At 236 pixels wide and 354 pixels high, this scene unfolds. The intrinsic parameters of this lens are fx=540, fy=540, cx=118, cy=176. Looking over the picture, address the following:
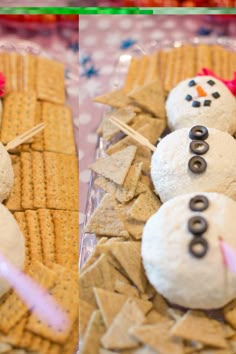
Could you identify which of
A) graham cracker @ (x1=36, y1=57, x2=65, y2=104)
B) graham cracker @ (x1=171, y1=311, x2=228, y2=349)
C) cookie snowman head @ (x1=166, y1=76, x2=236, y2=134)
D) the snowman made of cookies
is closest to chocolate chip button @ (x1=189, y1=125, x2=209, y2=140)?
the snowman made of cookies

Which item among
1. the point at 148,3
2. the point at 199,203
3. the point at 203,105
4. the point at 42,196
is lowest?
the point at 42,196

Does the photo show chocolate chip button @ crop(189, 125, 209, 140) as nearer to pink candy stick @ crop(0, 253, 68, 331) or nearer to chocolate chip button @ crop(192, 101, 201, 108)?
chocolate chip button @ crop(192, 101, 201, 108)

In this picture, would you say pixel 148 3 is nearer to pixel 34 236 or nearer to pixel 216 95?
pixel 216 95

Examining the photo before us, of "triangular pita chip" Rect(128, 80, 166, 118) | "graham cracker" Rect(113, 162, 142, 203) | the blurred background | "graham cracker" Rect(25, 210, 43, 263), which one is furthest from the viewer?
the blurred background

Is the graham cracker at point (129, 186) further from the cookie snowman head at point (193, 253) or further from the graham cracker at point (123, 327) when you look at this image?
the graham cracker at point (123, 327)

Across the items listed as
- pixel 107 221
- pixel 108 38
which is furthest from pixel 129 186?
pixel 108 38

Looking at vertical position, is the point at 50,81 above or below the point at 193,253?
above
